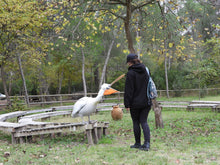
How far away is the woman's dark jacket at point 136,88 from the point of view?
4223mm

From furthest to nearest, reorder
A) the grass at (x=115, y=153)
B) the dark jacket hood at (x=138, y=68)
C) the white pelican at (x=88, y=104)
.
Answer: the white pelican at (x=88, y=104) → the dark jacket hood at (x=138, y=68) → the grass at (x=115, y=153)

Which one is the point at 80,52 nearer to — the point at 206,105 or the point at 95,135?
the point at 206,105

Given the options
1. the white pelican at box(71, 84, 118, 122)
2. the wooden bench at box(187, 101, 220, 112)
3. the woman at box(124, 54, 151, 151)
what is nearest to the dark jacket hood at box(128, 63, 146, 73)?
the woman at box(124, 54, 151, 151)

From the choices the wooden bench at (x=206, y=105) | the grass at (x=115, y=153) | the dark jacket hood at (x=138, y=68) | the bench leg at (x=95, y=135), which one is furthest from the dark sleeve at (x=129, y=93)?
the wooden bench at (x=206, y=105)

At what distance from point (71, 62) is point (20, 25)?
412 inches

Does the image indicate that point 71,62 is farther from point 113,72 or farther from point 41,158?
point 41,158

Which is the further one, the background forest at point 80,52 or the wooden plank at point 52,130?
the background forest at point 80,52

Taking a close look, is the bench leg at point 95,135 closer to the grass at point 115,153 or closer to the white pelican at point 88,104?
the grass at point 115,153

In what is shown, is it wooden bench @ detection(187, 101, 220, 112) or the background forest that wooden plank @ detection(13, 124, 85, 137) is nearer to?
the background forest

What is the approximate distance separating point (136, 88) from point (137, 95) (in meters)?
0.14

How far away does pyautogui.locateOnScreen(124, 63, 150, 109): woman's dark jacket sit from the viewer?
4.22 meters

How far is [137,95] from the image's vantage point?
14.0 feet

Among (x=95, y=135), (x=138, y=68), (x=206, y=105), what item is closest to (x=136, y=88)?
(x=138, y=68)

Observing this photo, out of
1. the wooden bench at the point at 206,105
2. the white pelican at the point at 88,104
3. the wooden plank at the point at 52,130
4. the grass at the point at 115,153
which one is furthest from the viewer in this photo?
the wooden bench at the point at 206,105
